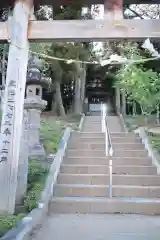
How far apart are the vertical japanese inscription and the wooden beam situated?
1129mm

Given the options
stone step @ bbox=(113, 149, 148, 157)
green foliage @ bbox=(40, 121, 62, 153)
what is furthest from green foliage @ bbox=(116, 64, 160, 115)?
stone step @ bbox=(113, 149, 148, 157)

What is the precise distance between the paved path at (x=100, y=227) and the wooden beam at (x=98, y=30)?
335 centimetres

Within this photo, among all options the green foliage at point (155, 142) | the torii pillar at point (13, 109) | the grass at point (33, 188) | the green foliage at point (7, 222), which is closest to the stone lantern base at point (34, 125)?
the grass at point (33, 188)

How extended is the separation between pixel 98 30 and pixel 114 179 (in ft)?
13.2

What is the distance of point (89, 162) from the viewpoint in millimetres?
10195

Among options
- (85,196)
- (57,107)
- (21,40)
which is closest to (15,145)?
(21,40)

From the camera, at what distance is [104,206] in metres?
7.61

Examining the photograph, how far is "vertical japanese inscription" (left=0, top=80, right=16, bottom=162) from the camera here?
640 cm

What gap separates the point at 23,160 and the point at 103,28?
3.08m

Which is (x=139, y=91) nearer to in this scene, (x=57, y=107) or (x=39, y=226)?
(x=57, y=107)

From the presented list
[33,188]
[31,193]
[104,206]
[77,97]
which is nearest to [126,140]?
[104,206]

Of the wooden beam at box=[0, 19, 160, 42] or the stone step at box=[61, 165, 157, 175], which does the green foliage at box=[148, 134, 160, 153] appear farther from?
the wooden beam at box=[0, 19, 160, 42]

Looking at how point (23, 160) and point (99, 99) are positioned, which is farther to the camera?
point (99, 99)

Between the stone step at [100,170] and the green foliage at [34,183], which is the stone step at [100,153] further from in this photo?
the green foliage at [34,183]
